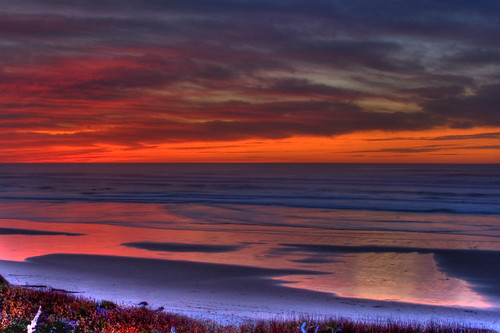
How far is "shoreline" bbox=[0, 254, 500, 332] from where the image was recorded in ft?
30.9

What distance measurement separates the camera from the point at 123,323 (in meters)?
7.45

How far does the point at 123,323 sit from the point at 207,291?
4186 millimetres

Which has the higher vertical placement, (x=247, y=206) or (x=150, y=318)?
(x=247, y=206)

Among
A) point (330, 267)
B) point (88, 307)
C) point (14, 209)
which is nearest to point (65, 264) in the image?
point (88, 307)

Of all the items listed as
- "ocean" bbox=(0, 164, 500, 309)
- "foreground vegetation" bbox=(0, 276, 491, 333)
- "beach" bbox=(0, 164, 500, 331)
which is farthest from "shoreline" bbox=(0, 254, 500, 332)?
"foreground vegetation" bbox=(0, 276, 491, 333)

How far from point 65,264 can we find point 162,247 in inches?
154

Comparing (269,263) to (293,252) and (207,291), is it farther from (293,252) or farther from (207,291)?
(207,291)

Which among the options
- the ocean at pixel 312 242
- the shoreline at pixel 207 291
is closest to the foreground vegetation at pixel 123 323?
the shoreline at pixel 207 291

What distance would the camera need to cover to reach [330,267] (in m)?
14.1

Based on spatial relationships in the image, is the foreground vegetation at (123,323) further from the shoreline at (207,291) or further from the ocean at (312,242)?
the ocean at (312,242)

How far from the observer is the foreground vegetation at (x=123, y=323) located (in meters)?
7.12

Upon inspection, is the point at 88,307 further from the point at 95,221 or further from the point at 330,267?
the point at 95,221

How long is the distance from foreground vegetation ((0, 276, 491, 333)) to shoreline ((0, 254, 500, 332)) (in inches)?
43.4

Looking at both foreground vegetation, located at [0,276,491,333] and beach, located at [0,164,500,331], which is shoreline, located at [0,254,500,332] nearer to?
beach, located at [0,164,500,331]
